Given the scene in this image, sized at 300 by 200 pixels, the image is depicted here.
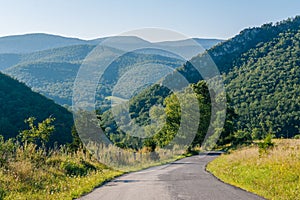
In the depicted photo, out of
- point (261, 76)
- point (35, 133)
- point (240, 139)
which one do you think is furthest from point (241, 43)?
point (35, 133)

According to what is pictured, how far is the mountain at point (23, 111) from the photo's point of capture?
149ft

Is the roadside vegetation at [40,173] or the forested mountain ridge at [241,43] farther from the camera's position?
the forested mountain ridge at [241,43]

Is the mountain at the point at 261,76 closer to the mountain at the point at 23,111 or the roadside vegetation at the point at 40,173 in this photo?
the mountain at the point at 23,111

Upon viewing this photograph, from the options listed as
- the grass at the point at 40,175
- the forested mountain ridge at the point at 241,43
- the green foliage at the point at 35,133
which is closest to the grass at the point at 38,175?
the grass at the point at 40,175

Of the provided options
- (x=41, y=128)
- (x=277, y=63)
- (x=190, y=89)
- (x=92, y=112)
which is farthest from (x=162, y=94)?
(x=41, y=128)

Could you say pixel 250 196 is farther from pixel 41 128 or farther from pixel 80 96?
pixel 80 96

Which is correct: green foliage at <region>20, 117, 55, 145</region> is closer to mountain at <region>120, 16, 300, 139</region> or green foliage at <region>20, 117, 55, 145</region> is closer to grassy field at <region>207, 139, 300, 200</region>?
grassy field at <region>207, 139, 300, 200</region>

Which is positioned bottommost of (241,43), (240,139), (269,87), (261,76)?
(240,139)

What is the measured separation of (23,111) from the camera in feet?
172

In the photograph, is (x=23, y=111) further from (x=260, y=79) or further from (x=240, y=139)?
(x=260, y=79)

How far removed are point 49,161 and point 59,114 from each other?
45415 mm

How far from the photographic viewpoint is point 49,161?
49.9 ft

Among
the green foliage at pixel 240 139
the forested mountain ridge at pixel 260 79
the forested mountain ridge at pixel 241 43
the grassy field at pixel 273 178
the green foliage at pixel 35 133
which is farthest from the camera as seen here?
the forested mountain ridge at pixel 241 43

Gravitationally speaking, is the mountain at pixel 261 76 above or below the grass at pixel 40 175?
above
